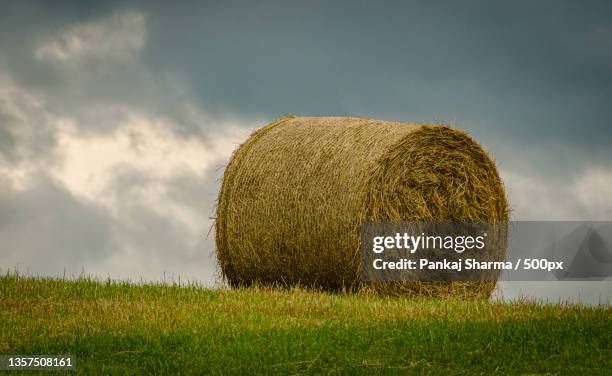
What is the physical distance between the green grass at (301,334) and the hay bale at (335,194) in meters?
1.12

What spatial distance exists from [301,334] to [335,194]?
389 cm

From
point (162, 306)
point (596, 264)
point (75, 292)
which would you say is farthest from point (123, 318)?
point (596, 264)

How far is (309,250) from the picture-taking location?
13.2 meters

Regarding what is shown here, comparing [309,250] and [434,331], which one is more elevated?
[309,250]

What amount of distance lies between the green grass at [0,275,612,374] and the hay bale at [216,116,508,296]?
1.12 meters

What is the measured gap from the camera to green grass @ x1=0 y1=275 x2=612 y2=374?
330 inches

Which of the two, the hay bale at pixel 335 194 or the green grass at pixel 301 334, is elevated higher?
the hay bale at pixel 335 194

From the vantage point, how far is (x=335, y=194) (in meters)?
13.0

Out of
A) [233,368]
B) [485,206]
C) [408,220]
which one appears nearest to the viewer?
[233,368]

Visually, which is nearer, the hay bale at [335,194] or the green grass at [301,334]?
the green grass at [301,334]

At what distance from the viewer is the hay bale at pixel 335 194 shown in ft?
42.7

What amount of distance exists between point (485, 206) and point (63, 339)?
754 centimetres

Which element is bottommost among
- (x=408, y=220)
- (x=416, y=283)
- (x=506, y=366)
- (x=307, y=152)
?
(x=506, y=366)

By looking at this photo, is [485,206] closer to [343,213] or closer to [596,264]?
[596,264]
